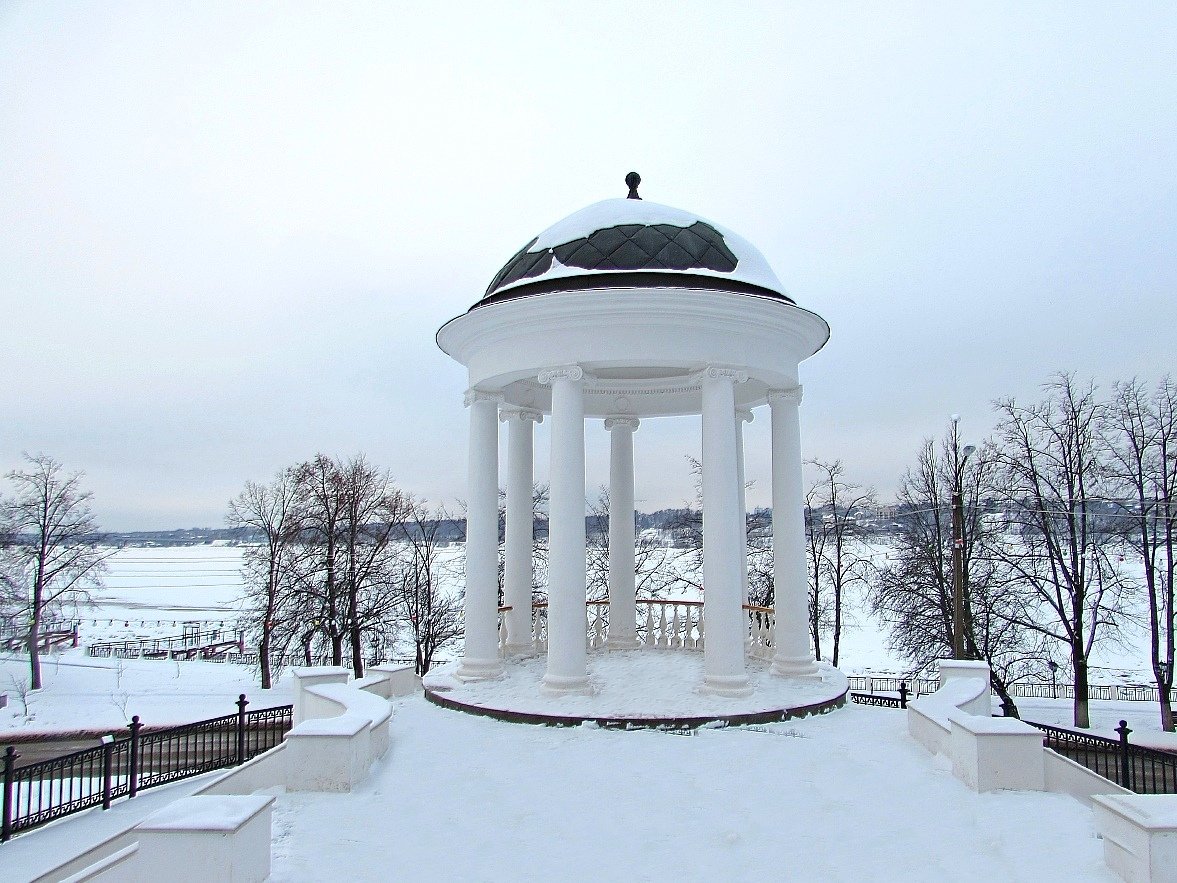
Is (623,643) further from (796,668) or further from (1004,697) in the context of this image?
(1004,697)

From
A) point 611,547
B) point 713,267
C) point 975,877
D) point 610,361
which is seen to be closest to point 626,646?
point 611,547

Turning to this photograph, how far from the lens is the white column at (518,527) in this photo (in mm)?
16109

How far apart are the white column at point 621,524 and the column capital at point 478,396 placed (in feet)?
14.1

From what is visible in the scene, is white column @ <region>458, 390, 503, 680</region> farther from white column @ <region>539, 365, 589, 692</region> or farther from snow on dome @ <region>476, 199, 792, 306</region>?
snow on dome @ <region>476, 199, 792, 306</region>

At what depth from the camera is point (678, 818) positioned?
7.30m

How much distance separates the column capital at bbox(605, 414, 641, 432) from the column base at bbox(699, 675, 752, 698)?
24.4 feet

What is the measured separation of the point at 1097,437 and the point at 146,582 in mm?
110873

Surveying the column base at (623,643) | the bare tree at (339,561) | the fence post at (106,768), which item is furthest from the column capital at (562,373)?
the bare tree at (339,561)

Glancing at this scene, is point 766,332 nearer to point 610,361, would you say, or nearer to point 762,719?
point 610,361

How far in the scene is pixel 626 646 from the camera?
1688 centimetres

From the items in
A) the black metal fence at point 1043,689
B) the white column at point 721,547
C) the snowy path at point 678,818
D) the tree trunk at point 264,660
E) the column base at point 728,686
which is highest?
the white column at point 721,547

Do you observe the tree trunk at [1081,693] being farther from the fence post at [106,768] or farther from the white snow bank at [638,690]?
the fence post at [106,768]

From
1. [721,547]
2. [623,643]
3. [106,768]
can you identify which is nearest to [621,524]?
[623,643]

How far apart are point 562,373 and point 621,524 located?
6.45m
